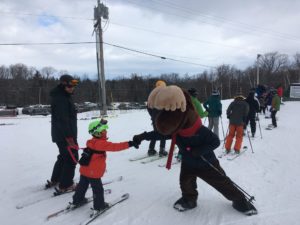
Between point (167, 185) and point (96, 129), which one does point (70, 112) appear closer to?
point (96, 129)

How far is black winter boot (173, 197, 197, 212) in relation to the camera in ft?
12.7

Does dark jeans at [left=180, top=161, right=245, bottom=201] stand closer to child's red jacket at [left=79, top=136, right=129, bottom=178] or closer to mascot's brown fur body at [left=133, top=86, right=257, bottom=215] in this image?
mascot's brown fur body at [left=133, top=86, right=257, bottom=215]

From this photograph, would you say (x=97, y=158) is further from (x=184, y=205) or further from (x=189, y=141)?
(x=184, y=205)

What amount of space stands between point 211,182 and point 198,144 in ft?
2.02

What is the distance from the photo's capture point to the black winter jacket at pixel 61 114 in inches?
173

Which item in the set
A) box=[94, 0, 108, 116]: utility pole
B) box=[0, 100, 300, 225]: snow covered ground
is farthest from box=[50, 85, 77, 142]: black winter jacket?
box=[94, 0, 108, 116]: utility pole

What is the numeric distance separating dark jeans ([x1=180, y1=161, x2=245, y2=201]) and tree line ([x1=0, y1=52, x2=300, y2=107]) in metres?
38.9

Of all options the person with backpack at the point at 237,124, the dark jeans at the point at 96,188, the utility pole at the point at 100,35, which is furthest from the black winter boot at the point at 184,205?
the utility pole at the point at 100,35

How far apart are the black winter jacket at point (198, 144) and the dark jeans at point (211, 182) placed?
106 millimetres

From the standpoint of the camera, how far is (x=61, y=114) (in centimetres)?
439

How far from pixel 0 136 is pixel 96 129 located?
8.97m

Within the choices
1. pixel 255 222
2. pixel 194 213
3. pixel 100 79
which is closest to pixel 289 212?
pixel 255 222

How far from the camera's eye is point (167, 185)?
496 centimetres

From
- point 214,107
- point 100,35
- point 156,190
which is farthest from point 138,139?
point 100,35
